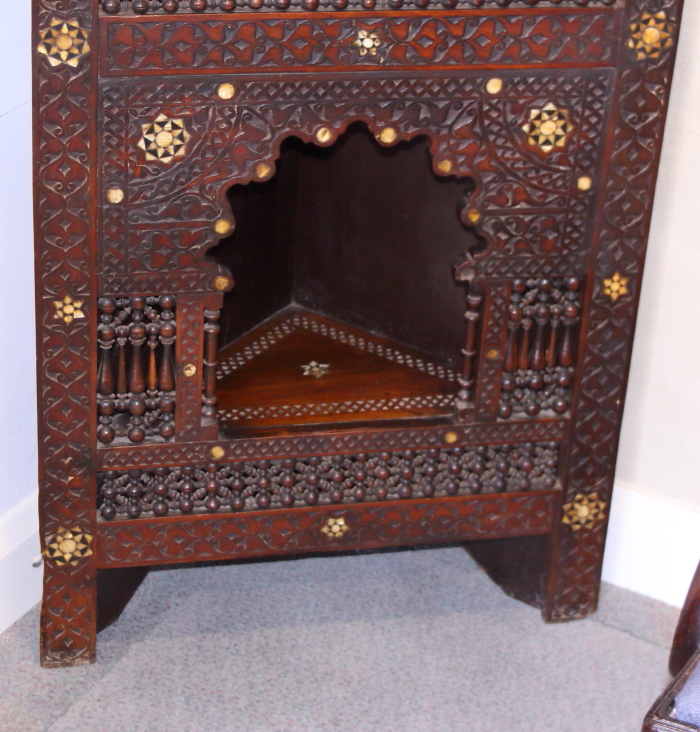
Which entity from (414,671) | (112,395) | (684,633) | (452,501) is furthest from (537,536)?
(112,395)

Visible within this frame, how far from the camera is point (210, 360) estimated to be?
191 cm

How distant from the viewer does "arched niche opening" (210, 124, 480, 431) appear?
7.10ft

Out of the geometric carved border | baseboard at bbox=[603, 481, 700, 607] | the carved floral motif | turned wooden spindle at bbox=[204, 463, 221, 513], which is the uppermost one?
the carved floral motif

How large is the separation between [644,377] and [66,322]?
1.15 m

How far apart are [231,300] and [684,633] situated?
1.20 meters

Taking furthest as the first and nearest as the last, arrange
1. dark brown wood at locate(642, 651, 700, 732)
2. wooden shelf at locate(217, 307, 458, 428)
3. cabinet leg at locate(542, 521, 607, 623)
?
cabinet leg at locate(542, 521, 607, 623) → wooden shelf at locate(217, 307, 458, 428) → dark brown wood at locate(642, 651, 700, 732)

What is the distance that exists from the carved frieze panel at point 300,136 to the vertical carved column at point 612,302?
5 centimetres

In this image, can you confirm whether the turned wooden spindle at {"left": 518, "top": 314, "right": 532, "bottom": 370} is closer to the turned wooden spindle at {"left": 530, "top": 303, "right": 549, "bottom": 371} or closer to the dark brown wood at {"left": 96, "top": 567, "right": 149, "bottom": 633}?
the turned wooden spindle at {"left": 530, "top": 303, "right": 549, "bottom": 371}

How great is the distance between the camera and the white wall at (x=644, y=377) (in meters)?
1.94

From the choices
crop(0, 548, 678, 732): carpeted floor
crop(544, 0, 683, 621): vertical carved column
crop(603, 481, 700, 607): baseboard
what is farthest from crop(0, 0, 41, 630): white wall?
crop(603, 481, 700, 607): baseboard

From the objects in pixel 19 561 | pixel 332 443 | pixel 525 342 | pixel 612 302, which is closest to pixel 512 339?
pixel 525 342

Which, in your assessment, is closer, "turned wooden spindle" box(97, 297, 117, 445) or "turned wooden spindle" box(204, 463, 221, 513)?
"turned wooden spindle" box(97, 297, 117, 445)

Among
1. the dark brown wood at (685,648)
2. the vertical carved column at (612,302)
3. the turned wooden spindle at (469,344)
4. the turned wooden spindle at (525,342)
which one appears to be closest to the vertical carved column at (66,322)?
the turned wooden spindle at (469,344)

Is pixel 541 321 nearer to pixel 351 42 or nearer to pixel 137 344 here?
pixel 351 42
